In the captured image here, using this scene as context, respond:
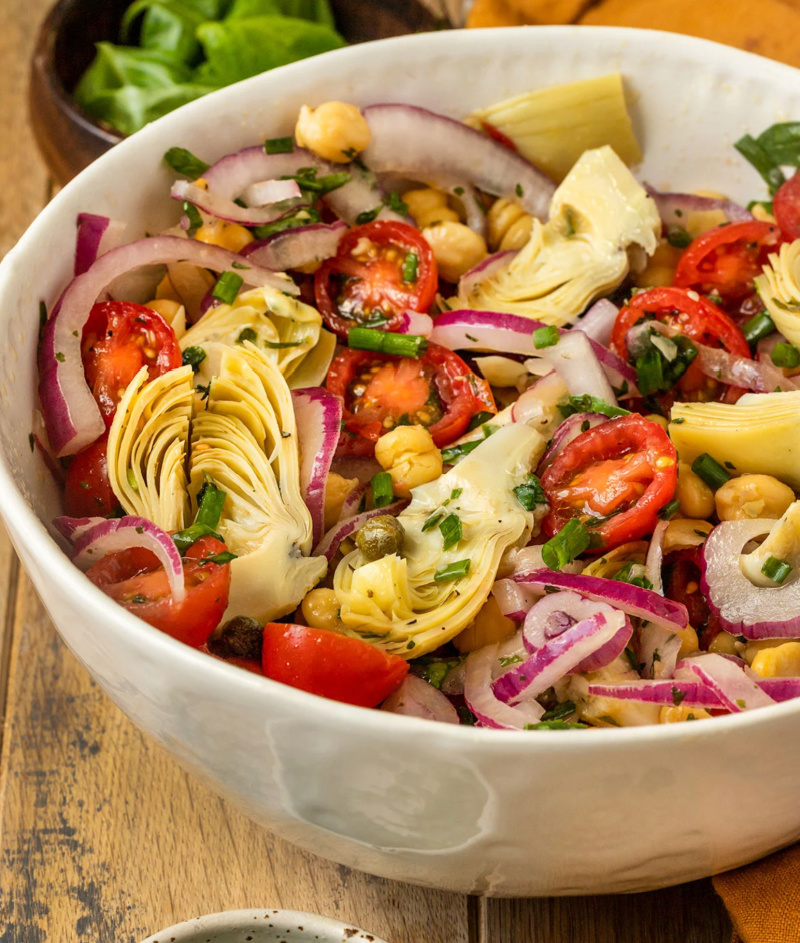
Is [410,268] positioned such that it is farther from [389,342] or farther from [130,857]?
[130,857]

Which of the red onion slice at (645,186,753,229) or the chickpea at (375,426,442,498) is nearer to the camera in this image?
the chickpea at (375,426,442,498)

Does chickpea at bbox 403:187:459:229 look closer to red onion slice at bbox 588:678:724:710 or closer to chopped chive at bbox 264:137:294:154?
chopped chive at bbox 264:137:294:154

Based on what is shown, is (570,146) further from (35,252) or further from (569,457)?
(35,252)

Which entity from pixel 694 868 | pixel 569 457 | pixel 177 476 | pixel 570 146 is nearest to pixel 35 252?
pixel 177 476

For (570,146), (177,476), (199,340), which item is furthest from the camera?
(570,146)

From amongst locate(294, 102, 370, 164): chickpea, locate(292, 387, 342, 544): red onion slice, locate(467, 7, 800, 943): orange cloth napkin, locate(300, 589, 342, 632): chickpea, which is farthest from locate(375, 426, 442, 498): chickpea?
locate(467, 7, 800, 943): orange cloth napkin

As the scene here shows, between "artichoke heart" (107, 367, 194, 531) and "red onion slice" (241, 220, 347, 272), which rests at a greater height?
"red onion slice" (241, 220, 347, 272)
